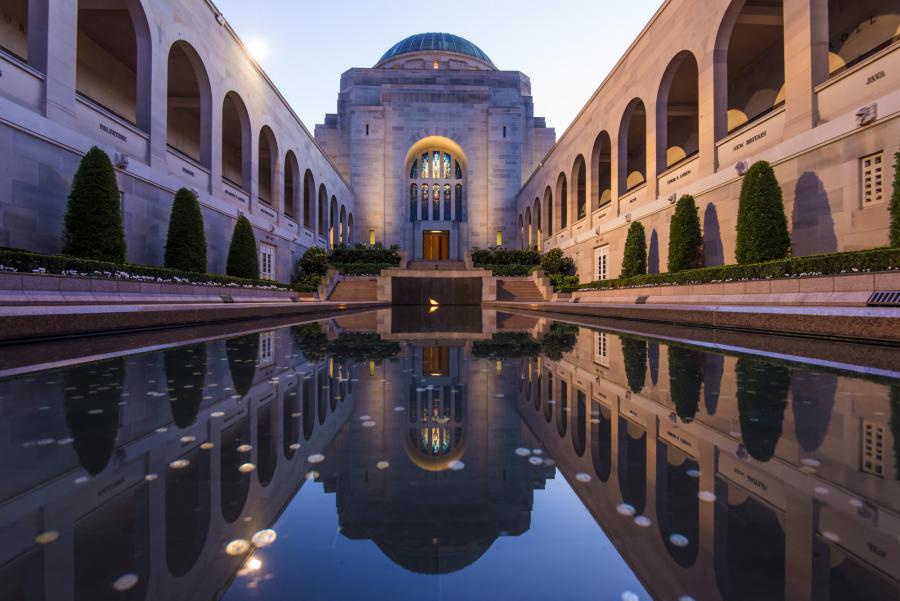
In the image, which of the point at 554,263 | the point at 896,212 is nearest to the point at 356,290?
the point at 554,263

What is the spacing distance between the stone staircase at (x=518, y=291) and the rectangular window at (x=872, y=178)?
1441 cm

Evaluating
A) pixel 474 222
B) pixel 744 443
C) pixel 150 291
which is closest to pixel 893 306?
pixel 744 443

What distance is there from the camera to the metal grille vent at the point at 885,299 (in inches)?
246

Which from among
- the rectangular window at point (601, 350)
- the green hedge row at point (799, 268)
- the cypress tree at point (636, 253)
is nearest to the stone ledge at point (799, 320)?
the green hedge row at point (799, 268)

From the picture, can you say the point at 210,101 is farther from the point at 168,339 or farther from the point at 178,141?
the point at 168,339

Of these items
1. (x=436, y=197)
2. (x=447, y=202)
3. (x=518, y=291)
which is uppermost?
(x=436, y=197)

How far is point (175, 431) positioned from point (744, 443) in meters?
2.72

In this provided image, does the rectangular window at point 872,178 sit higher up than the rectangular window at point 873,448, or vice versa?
the rectangular window at point 872,178

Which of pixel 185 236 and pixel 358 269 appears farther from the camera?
pixel 358 269

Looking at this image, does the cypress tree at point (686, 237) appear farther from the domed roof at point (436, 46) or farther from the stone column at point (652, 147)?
the domed roof at point (436, 46)

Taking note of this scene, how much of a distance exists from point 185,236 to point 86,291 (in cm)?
524

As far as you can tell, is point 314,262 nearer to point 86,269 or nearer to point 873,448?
point 86,269

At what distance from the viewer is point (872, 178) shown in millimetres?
9117

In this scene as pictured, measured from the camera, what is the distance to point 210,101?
16.6m
